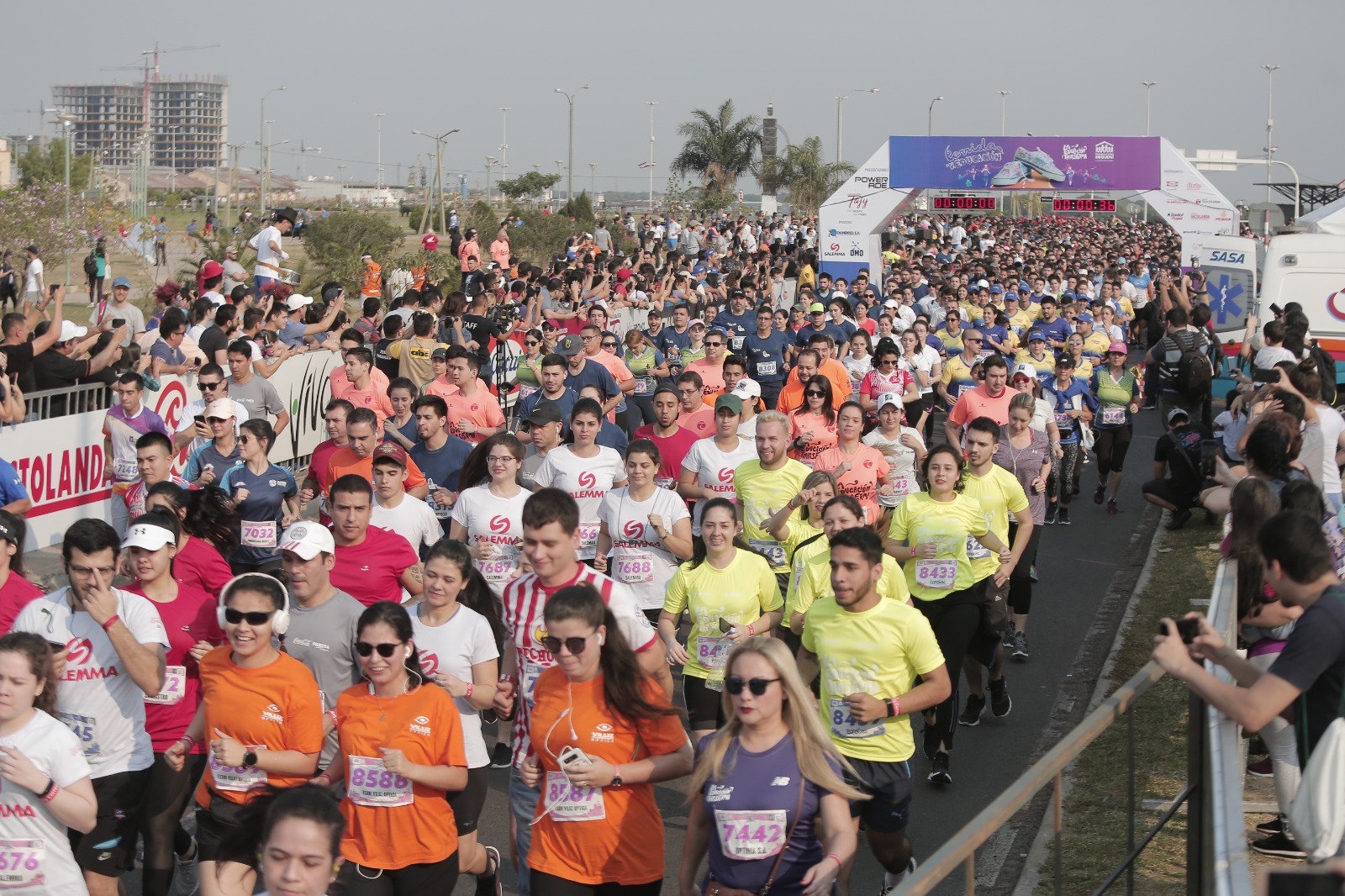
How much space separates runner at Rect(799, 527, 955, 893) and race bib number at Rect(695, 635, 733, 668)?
3.24 ft

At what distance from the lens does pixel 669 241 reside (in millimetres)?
45000

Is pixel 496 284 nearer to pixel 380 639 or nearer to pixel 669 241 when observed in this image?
pixel 380 639

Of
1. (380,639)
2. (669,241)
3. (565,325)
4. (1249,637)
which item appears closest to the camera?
(380,639)

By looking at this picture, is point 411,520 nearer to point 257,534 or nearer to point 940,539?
point 257,534

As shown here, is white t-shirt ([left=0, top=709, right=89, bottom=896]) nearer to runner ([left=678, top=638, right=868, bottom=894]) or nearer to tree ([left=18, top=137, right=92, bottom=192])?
runner ([left=678, top=638, right=868, bottom=894])

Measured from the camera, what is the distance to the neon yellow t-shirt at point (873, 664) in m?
6.18

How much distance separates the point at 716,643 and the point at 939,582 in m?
1.67

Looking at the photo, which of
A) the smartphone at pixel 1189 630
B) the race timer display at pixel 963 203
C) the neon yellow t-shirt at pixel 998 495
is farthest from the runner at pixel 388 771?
the race timer display at pixel 963 203

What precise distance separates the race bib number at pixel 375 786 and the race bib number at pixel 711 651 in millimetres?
2315

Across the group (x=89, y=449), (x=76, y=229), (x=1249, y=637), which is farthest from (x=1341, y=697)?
(x=76, y=229)

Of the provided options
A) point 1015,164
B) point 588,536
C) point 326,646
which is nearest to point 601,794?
point 326,646

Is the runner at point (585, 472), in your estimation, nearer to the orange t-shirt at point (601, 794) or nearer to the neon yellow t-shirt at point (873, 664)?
the neon yellow t-shirt at point (873, 664)

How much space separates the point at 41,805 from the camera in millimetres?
5203

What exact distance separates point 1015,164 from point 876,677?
75.3 ft
